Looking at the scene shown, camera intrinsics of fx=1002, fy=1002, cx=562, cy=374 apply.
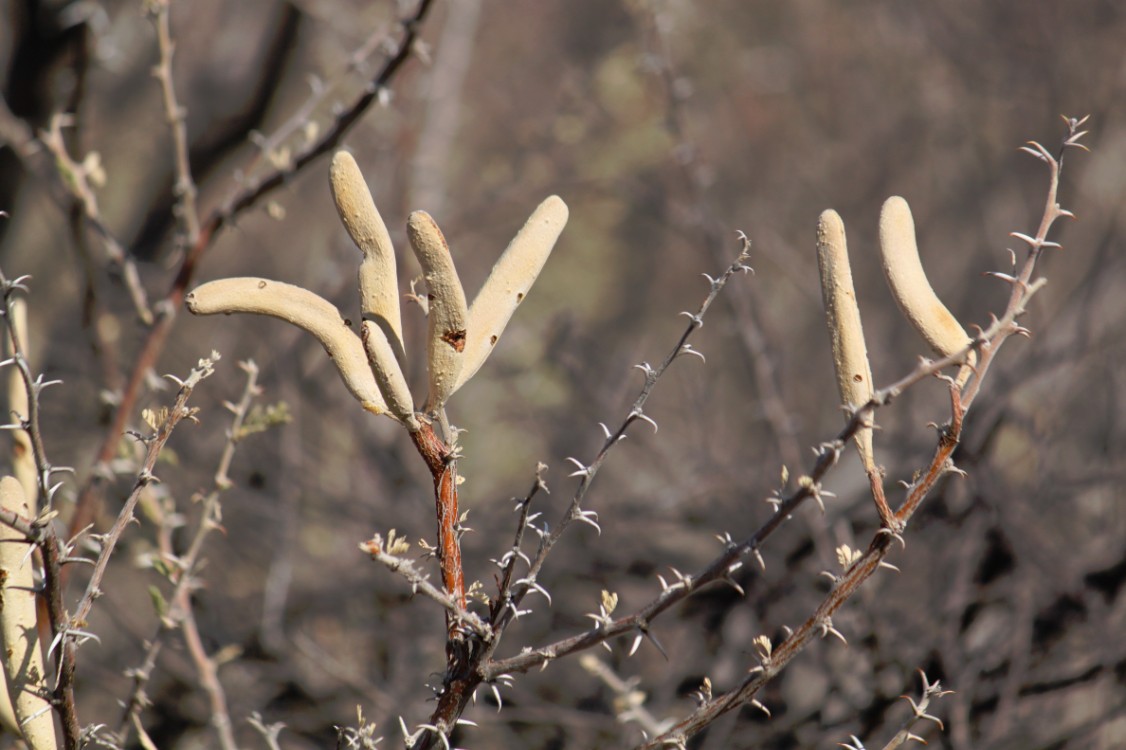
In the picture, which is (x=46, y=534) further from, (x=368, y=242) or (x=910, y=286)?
(x=910, y=286)

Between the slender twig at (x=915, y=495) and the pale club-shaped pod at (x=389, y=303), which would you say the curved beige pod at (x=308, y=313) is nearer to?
the pale club-shaped pod at (x=389, y=303)

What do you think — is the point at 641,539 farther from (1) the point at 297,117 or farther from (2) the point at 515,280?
(2) the point at 515,280

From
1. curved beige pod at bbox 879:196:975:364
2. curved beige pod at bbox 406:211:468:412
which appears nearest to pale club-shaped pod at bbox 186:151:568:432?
curved beige pod at bbox 406:211:468:412

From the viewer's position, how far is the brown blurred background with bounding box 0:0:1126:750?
1514mm

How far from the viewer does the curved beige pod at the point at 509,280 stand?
27.7 inches

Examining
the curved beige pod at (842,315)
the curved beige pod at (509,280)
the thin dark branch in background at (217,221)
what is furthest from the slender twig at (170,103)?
the curved beige pod at (842,315)

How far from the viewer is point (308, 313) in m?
0.69

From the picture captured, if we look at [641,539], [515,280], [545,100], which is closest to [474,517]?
[641,539]

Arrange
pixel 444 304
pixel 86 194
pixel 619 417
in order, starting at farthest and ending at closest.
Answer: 1. pixel 619 417
2. pixel 86 194
3. pixel 444 304

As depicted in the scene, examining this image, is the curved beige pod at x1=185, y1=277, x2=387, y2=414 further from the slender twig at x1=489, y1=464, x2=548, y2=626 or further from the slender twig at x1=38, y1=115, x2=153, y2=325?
the slender twig at x1=38, y1=115, x2=153, y2=325

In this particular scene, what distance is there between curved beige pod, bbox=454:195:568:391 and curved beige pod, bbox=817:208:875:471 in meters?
0.18

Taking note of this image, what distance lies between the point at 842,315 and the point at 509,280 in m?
0.23

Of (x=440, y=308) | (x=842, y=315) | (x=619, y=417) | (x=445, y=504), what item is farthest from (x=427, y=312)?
(x=619, y=417)

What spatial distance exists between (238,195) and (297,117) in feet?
0.54
